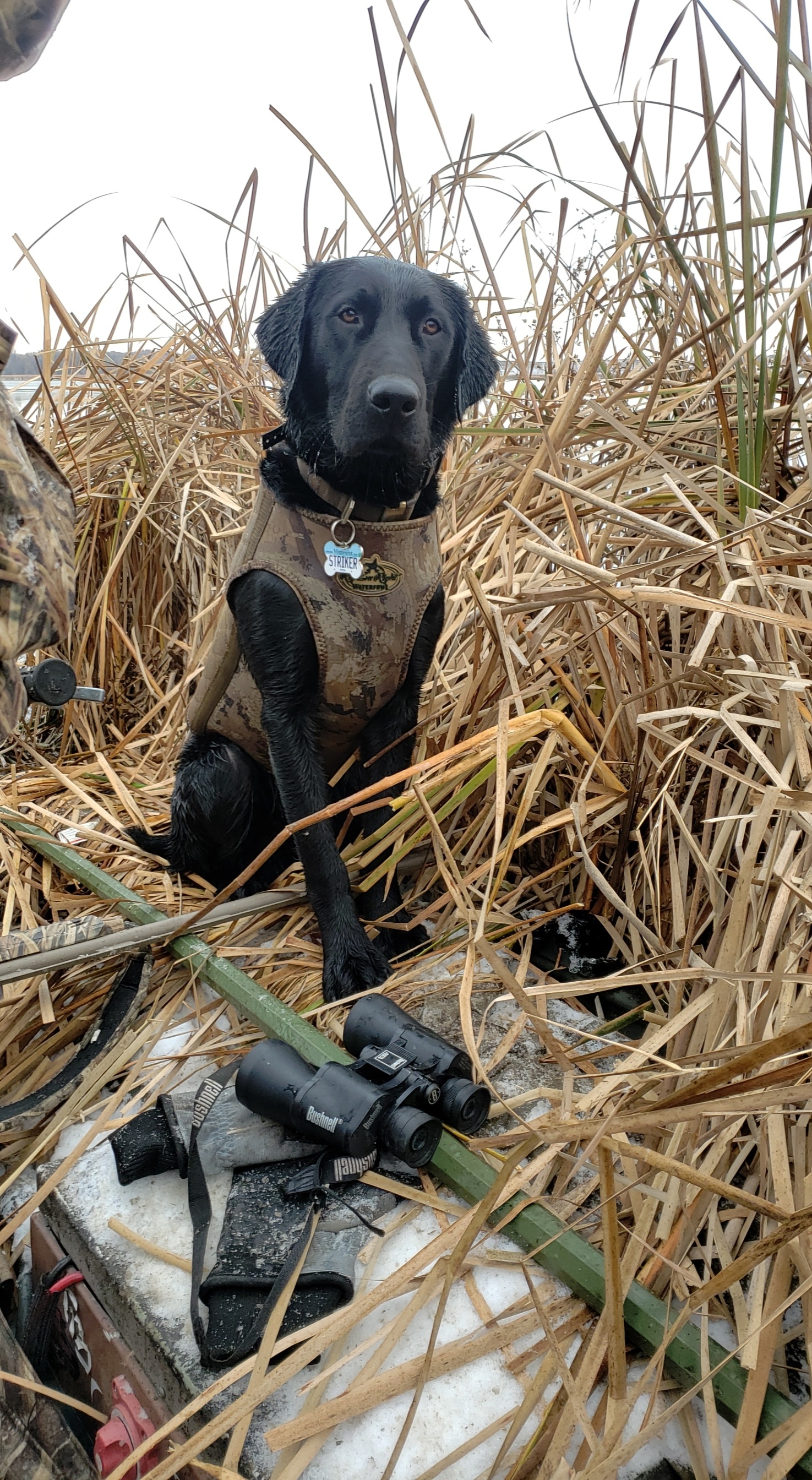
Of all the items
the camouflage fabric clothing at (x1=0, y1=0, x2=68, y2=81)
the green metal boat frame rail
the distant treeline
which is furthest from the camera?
the distant treeline

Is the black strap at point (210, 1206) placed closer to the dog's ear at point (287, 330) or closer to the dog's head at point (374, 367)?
the dog's head at point (374, 367)

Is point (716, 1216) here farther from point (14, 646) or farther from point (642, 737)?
point (14, 646)

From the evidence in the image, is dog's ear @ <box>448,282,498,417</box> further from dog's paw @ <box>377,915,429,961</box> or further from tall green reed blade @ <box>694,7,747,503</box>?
dog's paw @ <box>377,915,429,961</box>

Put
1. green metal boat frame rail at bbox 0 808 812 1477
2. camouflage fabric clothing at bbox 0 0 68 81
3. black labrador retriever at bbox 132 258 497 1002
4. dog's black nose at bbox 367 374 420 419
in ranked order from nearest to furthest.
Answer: camouflage fabric clothing at bbox 0 0 68 81, green metal boat frame rail at bbox 0 808 812 1477, dog's black nose at bbox 367 374 420 419, black labrador retriever at bbox 132 258 497 1002

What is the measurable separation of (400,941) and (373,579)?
79 centimetres

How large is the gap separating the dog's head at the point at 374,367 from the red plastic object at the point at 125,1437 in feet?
5.08

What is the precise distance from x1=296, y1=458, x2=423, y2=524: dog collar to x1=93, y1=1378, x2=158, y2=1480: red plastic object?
149cm

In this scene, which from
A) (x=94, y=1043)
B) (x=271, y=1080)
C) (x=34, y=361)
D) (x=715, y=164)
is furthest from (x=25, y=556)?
(x=34, y=361)

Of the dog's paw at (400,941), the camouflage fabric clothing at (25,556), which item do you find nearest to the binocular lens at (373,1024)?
the dog's paw at (400,941)

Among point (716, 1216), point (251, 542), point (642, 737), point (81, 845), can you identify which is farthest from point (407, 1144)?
point (81, 845)

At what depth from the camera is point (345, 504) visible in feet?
5.78

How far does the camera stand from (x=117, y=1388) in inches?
47.0

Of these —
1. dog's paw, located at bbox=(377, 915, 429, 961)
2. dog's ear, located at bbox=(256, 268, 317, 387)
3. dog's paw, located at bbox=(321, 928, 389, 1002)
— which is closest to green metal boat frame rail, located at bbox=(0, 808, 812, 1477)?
dog's paw, located at bbox=(321, 928, 389, 1002)

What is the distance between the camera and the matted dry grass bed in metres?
0.96
